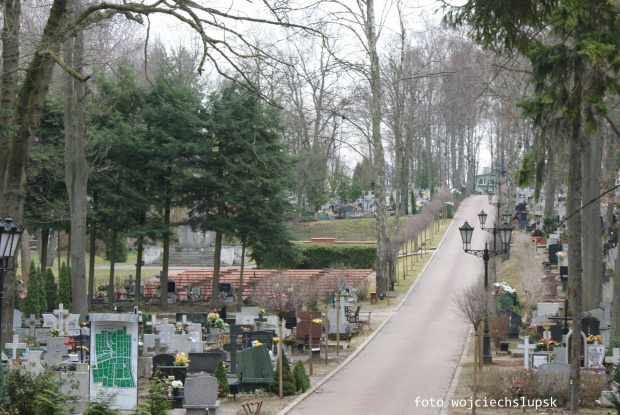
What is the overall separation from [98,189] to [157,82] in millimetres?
5516

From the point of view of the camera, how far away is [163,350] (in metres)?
20.5

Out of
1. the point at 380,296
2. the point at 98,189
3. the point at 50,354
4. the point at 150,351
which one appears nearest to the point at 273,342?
the point at 150,351

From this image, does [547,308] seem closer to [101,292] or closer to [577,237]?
[577,237]

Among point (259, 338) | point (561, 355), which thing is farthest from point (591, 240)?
point (259, 338)

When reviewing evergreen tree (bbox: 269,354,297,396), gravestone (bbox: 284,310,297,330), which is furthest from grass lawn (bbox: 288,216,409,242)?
evergreen tree (bbox: 269,354,297,396)

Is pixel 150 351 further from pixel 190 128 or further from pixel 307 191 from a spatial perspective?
pixel 307 191

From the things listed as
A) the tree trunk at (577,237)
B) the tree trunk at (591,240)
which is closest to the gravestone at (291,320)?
the tree trunk at (591,240)

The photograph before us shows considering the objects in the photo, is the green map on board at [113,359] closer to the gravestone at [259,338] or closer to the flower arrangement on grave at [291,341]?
the gravestone at [259,338]

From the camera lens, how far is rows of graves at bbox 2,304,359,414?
41.0 ft

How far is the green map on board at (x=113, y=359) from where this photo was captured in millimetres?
12484

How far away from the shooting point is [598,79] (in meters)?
13.8

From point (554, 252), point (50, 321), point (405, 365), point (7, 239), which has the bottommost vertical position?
point (405, 365)

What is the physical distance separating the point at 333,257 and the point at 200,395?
113 ft

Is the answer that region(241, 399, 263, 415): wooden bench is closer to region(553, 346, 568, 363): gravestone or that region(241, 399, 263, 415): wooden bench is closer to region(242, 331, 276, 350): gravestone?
region(242, 331, 276, 350): gravestone
